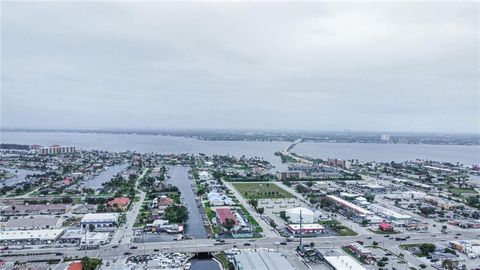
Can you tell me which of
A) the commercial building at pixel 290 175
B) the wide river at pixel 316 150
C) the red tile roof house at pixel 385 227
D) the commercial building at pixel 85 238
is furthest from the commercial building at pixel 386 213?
the wide river at pixel 316 150

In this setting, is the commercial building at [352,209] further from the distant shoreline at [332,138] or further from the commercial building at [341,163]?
the distant shoreline at [332,138]

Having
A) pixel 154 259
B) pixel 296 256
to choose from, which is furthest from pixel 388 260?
pixel 154 259

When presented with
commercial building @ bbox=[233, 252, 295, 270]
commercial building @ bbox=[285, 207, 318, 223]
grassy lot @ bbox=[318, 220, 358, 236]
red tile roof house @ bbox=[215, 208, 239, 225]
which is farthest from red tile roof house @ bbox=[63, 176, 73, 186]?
commercial building @ bbox=[233, 252, 295, 270]

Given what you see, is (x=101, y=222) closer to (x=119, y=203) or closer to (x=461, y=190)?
(x=119, y=203)

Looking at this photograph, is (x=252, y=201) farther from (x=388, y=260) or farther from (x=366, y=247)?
(x=388, y=260)

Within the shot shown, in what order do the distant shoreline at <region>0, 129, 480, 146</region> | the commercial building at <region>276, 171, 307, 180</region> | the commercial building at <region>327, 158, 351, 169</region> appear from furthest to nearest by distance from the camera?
the distant shoreline at <region>0, 129, 480, 146</region> < the commercial building at <region>327, 158, 351, 169</region> < the commercial building at <region>276, 171, 307, 180</region>

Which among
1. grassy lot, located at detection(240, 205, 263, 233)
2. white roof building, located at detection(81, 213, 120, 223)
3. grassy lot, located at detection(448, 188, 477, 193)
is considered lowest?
grassy lot, located at detection(240, 205, 263, 233)

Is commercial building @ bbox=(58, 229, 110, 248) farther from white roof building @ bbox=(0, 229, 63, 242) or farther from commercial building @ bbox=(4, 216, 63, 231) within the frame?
commercial building @ bbox=(4, 216, 63, 231)

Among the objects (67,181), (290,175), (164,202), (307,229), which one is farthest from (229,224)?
(67,181)
